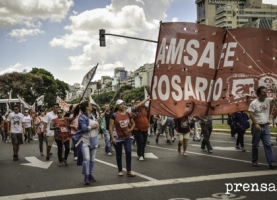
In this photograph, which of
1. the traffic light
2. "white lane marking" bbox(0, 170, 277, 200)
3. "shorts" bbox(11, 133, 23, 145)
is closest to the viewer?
"white lane marking" bbox(0, 170, 277, 200)

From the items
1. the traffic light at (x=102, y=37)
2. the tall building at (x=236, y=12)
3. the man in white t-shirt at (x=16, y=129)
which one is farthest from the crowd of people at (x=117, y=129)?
the tall building at (x=236, y=12)

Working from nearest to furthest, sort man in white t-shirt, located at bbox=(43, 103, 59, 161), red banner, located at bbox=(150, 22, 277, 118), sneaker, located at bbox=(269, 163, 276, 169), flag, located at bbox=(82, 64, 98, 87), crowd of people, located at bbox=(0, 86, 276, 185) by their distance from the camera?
crowd of people, located at bbox=(0, 86, 276, 185) → sneaker, located at bbox=(269, 163, 276, 169) → red banner, located at bbox=(150, 22, 277, 118) → flag, located at bbox=(82, 64, 98, 87) → man in white t-shirt, located at bbox=(43, 103, 59, 161)

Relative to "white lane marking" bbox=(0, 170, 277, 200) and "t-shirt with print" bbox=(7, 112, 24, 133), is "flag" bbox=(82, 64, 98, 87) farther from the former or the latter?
"white lane marking" bbox=(0, 170, 277, 200)

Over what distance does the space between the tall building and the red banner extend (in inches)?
4685

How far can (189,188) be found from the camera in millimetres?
6758

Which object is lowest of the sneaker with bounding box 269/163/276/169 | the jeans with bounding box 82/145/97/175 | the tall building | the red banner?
the sneaker with bounding box 269/163/276/169

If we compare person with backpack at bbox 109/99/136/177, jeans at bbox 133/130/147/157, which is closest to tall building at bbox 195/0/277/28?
jeans at bbox 133/130/147/157

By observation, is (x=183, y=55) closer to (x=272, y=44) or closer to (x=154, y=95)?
(x=154, y=95)

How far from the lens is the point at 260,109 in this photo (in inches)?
336

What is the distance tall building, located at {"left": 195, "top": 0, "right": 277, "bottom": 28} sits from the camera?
128 meters

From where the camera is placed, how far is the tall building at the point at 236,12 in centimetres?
12781

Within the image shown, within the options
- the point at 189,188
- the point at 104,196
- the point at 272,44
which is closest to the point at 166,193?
the point at 189,188

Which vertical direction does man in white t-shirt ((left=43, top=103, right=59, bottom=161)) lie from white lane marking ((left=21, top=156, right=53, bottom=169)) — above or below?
above

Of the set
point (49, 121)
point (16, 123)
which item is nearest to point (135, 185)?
point (49, 121)
